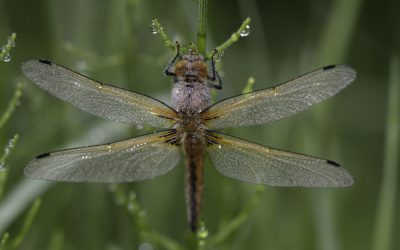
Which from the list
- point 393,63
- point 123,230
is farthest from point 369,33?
point 123,230

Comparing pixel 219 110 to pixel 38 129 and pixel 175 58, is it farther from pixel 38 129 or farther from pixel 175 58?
pixel 38 129

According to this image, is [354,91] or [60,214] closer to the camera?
[60,214]

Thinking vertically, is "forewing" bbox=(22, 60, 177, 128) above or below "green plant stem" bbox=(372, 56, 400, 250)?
above

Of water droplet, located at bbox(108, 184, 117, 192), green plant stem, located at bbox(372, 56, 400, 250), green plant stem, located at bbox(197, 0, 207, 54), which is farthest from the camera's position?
green plant stem, located at bbox(372, 56, 400, 250)

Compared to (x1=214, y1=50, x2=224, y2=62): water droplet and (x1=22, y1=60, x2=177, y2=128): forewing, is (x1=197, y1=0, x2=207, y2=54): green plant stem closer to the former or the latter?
(x1=214, y1=50, x2=224, y2=62): water droplet

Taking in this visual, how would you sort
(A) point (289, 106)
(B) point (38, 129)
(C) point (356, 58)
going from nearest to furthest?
(A) point (289, 106) → (B) point (38, 129) → (C) point (356, 58)

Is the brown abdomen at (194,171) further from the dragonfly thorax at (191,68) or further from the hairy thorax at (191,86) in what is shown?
the dragonfly thorax at (191,68)

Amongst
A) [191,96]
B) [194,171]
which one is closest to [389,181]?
[194,171]

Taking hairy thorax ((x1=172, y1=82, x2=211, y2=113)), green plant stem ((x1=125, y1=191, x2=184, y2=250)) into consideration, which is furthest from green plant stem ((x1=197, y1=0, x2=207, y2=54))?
green plant stem ((x1=125, y1=191, x2=184, y2=250))
